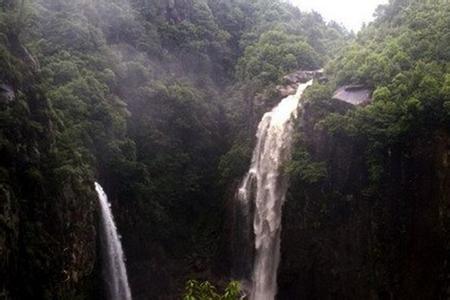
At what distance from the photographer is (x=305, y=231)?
103 ft

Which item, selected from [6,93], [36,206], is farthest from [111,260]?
[6,93]

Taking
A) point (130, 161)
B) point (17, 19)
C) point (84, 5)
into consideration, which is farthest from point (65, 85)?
point (84, 5)

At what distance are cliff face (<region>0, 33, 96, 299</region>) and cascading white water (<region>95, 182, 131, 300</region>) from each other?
1508 mm

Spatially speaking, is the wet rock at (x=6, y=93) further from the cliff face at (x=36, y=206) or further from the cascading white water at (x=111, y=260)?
the cascading white water at (x=111, y=260)

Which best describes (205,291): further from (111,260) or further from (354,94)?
(354,94)

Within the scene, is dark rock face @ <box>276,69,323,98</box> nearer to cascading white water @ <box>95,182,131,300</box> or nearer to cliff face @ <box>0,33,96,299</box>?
cascading white water @ <box>95,182,131,300</box>

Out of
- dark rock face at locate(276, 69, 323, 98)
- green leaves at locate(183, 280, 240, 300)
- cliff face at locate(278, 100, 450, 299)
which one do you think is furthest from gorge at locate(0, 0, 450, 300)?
green leaves at locate(183, 280, 240, 300)

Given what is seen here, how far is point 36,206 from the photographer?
23.7m

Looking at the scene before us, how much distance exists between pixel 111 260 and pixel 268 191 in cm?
967

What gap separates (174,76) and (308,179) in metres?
17.1

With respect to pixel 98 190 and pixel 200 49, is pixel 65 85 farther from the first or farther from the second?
pixel 200 49

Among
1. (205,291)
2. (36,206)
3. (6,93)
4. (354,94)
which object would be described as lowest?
(205,291)

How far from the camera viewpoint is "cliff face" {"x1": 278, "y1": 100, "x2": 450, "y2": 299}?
26.3 metres

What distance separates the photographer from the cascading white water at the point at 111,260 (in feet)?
95.3
